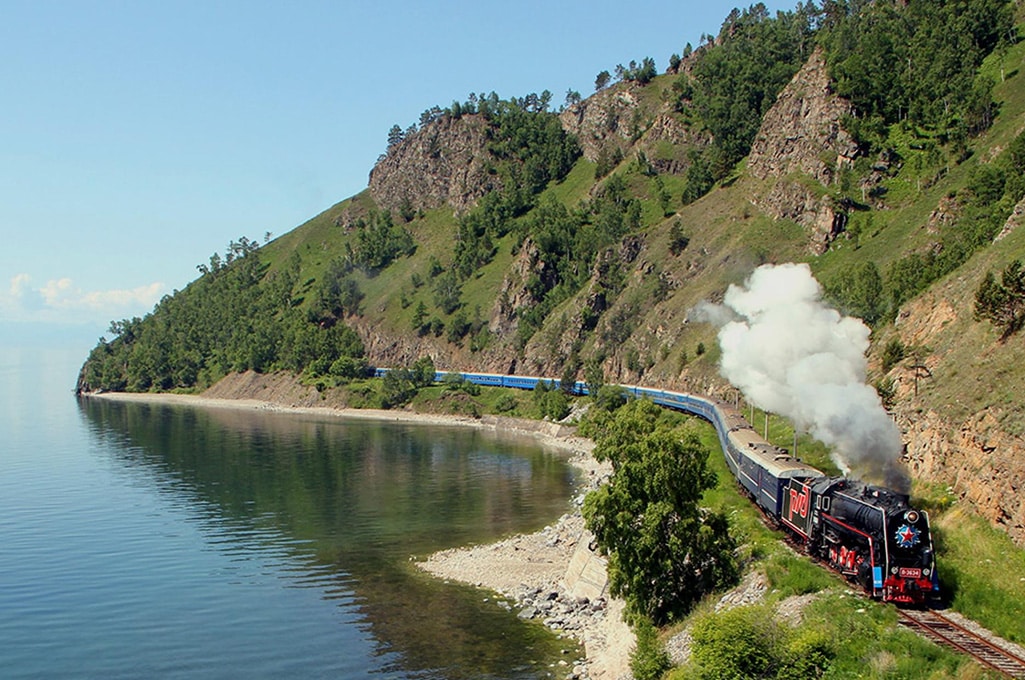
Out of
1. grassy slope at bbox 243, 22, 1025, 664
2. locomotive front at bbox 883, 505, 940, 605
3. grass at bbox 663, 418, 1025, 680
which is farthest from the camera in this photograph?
grassy slope at bbox 243, 22, 1025, 664

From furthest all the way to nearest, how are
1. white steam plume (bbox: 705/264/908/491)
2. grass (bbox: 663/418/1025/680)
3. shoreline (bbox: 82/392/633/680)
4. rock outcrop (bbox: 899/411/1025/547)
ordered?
shoreline (bbox: 82/392/633/680)
white steam plume (bbox: 705/264/908/491)
rock outcrop (bbox: 899/411/1025/547)
grass (bbox: 663/418/1025/680)

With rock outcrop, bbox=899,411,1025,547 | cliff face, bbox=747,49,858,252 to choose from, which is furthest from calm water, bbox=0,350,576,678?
cliff face, bbox=747,49,858,252

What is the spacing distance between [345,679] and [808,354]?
2941 centimetres

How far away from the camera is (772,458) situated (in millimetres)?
50625

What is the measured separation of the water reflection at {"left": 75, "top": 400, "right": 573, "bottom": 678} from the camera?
49656mm

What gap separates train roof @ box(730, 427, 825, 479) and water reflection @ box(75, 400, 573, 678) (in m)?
14.7

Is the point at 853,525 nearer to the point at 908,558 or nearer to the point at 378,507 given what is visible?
the point at 908,558

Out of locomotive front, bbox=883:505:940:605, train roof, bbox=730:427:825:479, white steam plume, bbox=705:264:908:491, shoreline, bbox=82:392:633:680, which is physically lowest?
shoreline, bbox=82:392:633:680

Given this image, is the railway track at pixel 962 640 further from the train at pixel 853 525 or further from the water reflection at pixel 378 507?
the water reflection at pixel 378 507

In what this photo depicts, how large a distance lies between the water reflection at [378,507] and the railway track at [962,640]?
60.3ft

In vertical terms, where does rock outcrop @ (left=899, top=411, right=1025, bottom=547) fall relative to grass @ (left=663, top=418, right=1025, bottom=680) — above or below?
Answer: above

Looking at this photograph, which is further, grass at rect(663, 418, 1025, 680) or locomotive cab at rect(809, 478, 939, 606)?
locomotive cab at rect(809, 478, 939, 606)

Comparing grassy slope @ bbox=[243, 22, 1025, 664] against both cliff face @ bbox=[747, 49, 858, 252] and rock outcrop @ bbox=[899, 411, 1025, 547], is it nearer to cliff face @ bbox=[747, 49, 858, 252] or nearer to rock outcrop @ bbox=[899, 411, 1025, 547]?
rock outcrop @ bbox=[899, 411, 1025, 547]

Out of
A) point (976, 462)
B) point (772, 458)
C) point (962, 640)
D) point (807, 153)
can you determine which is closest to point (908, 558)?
point (962, 640)
